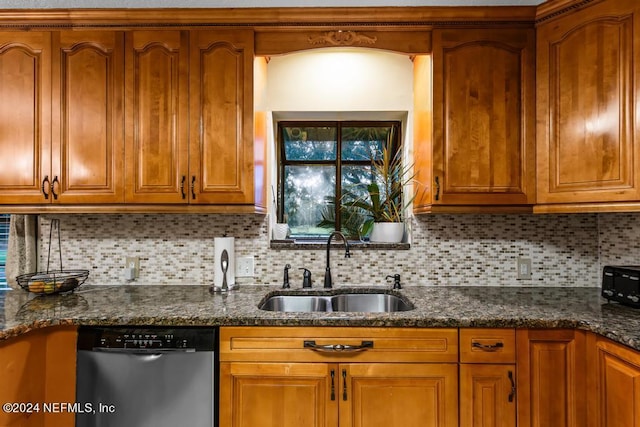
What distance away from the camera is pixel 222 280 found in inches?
77.7

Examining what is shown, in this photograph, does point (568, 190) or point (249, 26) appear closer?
point (568, 190)

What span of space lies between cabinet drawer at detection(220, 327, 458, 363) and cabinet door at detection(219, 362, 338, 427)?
0.13 feet

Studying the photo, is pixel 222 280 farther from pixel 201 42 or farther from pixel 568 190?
pixel 568 190

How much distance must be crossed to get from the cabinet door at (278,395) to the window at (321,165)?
1.05 m

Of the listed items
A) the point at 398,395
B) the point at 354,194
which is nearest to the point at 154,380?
the point at 398,395

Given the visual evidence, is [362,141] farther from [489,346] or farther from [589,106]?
[489,346]

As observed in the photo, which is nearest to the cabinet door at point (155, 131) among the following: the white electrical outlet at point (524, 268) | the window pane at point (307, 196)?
the window pane at point (307, 196)

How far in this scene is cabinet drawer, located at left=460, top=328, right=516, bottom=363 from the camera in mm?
1487

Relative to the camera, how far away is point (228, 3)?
1826 millimetres

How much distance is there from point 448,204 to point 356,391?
97cm

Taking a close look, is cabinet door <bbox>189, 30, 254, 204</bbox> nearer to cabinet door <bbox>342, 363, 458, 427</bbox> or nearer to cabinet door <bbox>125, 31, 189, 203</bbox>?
cabinet door <bbox>125, 31, 189, 203</bbox>

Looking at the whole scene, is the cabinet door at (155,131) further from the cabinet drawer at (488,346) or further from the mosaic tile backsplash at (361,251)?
the cabinet drawer at (488,346)

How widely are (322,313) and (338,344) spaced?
144 mm

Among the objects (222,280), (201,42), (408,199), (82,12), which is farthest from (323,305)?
(82,12)
